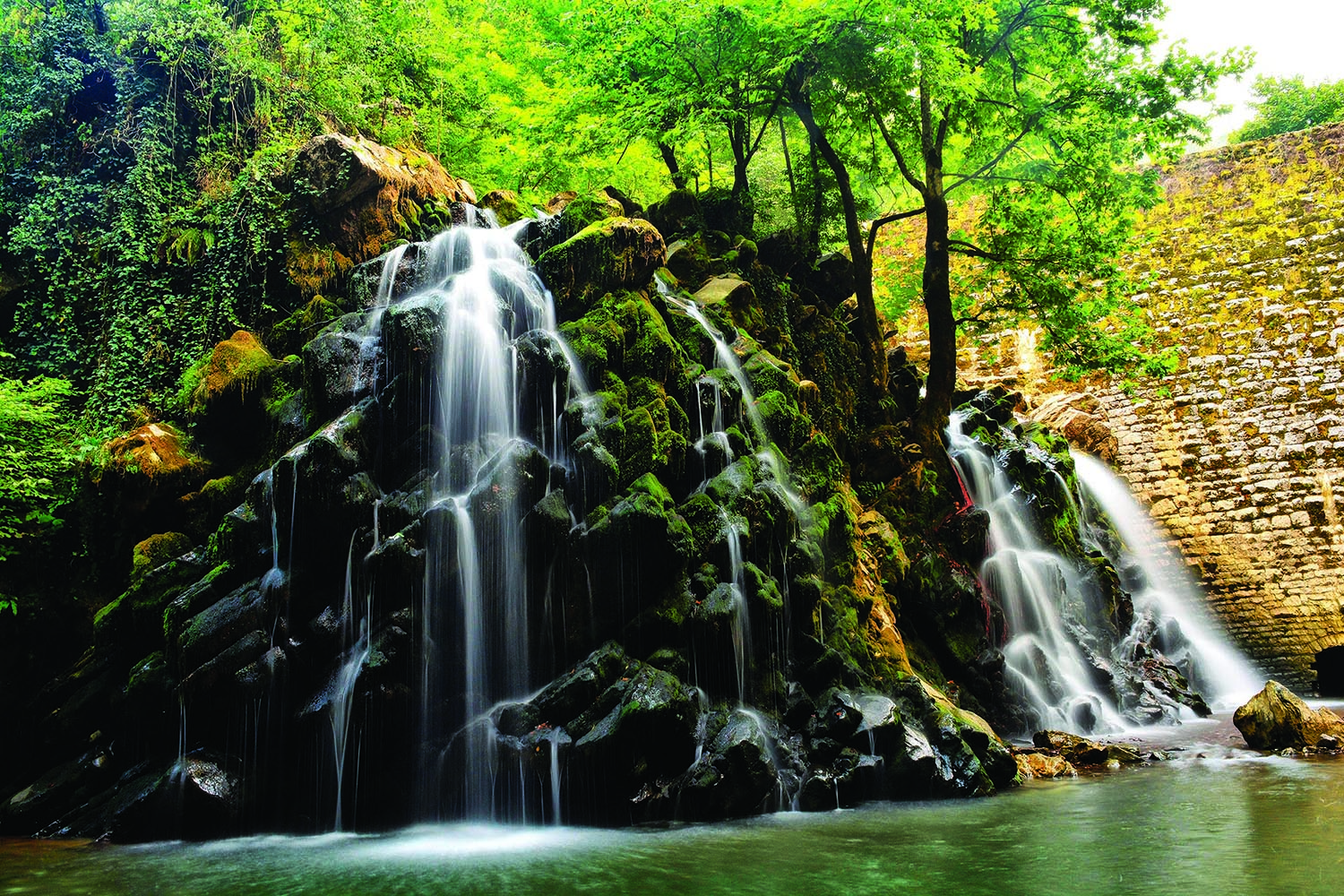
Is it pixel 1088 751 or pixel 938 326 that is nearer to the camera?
pixel 1088 751

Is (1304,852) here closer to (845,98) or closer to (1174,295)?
(845,98)

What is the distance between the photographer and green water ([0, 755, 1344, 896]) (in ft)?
13.6

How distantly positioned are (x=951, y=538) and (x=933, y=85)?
19.1 feet

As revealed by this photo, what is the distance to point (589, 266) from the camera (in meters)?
8.70

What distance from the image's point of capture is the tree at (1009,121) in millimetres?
9992

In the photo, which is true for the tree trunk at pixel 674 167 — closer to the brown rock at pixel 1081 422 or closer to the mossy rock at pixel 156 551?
the mossy rock at pixel 156 551

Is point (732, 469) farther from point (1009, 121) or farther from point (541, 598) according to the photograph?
point (1009, 121)

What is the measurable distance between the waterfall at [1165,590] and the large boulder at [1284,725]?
3996 millimetres

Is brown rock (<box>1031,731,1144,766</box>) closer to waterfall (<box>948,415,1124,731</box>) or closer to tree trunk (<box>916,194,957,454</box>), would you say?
waterfall (<box>948,415,1124,731</box>)

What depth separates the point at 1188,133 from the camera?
34.7 ft

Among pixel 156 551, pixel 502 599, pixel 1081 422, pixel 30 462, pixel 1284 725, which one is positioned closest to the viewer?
pixel 502 599

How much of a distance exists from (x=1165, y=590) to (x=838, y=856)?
12314mm

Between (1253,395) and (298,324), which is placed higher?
(298,324)

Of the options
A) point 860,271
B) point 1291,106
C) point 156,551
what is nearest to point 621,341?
point 156,551
